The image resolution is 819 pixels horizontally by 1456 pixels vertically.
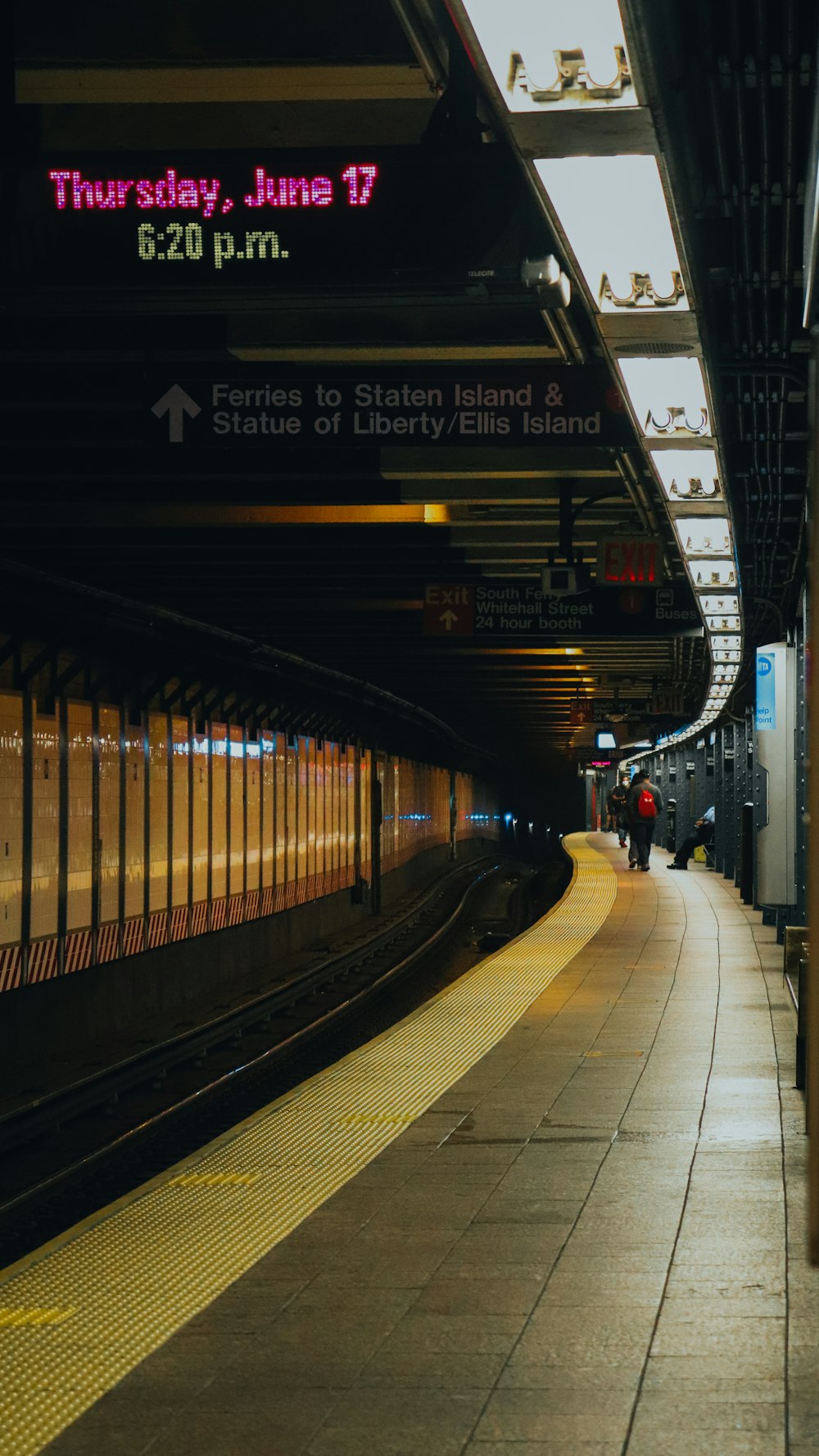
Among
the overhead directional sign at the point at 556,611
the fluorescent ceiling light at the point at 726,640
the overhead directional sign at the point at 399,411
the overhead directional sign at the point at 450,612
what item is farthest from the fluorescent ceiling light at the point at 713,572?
the overhead directional sign at the point at 450,612

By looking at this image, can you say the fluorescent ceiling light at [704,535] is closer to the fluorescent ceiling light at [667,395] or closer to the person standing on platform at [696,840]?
the fluorescent ceiling light at [667,395]

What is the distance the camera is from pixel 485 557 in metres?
14.6

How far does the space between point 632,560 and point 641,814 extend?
18.7 m

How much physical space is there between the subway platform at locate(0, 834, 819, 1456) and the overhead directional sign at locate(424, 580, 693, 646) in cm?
573

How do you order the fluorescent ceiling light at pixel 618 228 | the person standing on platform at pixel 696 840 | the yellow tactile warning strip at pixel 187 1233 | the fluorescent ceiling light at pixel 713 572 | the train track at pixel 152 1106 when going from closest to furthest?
1. the fluorescent ceiling light at pixel 618 228
2. the yellow tactile warning strip at pixel 187 1233
3. the train track at pixel 152 1106
4. the fluorescent ceiling light at pixel 713 572
5. the person standing on platform at pixel 696 840

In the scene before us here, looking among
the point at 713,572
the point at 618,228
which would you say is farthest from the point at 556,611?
the point at 618,228

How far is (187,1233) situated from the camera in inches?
230

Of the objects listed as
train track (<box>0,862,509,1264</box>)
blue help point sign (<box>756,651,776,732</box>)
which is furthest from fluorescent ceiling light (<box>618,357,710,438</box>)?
blue help point sign (<box>756,651,776,732</box>)

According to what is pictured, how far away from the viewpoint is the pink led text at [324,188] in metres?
5.69

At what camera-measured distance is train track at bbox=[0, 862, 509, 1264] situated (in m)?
10.3

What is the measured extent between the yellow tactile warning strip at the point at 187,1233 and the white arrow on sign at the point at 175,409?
3.34 m

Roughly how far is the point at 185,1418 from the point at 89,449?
23.5 feet

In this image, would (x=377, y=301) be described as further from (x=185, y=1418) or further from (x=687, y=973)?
(x=687, y=973)

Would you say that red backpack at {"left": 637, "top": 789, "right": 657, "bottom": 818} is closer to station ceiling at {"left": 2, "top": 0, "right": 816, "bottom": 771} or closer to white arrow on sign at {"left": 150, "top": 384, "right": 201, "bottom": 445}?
station ceiling at {"left": 2, "top": 0, "right": 816, "bottom": 771}
